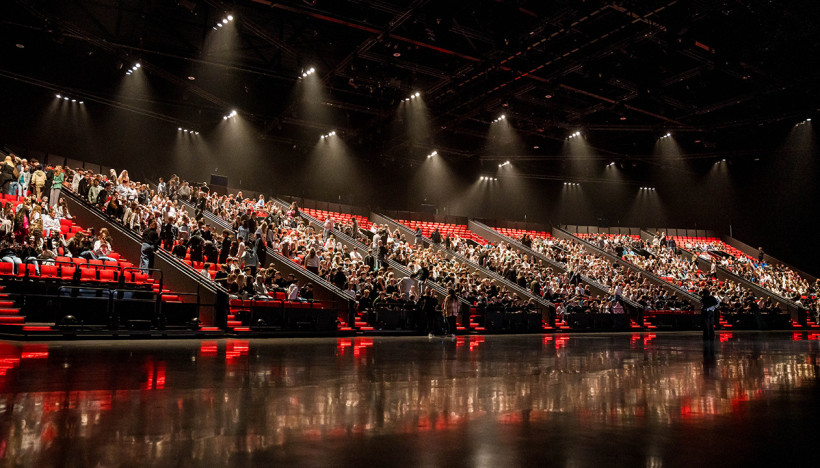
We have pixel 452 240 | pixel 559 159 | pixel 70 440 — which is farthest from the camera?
pixel 559 159

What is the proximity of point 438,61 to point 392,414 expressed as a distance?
22.7m

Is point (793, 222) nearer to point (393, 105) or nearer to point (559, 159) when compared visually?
point (559, 159)

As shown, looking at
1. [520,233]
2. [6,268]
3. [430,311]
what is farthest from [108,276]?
[520,233]

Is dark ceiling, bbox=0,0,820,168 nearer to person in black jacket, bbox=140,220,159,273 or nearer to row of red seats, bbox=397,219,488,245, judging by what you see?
row of red seats, bbox=397,219,488,245

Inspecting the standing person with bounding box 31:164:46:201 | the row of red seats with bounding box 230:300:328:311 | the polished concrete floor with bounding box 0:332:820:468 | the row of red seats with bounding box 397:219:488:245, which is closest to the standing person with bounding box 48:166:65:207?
the standing person with bounding box 31:164:46:201

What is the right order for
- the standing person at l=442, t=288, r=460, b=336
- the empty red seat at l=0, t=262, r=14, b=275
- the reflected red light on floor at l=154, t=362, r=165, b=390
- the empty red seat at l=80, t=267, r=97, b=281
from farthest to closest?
the standing person at l=442, t=288, r=460, b=336, the empty red seat at l=80, t=267, r=97, b=281, the empty red seat at l=0, t=262, r=14, b=275, the reflected red light on floor at l=154, t=362, r=165, b=390

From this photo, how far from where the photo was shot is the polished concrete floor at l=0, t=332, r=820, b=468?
2600mm

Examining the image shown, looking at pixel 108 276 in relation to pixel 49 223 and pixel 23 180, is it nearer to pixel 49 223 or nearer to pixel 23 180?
pixel 49 223

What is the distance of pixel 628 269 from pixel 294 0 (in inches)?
825

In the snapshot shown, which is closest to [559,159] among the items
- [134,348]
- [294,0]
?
[294,0]

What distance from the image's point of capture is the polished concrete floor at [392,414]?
2.60 meters

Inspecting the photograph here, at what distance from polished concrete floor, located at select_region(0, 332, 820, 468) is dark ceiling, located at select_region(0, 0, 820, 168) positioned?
15.2m

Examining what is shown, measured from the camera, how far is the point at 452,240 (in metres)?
27.3

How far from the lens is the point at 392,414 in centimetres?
365
